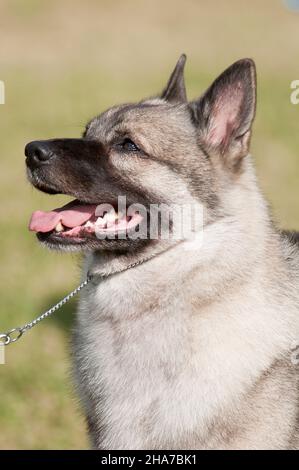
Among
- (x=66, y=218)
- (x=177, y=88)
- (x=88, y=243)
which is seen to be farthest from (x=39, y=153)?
(x=177, y=88)

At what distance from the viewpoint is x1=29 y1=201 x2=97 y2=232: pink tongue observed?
3.23 metres

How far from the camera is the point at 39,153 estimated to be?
3146mm

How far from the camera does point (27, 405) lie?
4.54 m

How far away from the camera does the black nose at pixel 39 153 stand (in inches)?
124

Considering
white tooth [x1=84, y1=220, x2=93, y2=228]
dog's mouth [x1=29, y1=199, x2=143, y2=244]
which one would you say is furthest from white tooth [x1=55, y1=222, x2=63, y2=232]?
white tooth [x1=84, y1=220, x2=93, y2=228]

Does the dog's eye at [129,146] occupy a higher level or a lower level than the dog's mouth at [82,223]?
higher

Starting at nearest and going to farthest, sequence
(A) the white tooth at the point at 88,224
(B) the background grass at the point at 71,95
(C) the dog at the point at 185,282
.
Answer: (C) the dog at the point at 185,282 → (A) the white tooth at the point at 88,224 → (B) the background grass at the point at 71,95

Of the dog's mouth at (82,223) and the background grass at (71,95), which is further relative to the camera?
the background grass at (71,95)

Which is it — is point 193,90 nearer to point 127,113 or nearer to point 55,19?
point 55,19

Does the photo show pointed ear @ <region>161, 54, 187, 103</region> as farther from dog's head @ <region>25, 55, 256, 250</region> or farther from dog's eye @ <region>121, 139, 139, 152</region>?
dog's eye @ <region>121, 139, 139, 152</region>

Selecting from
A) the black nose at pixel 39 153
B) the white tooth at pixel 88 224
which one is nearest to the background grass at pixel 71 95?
the white tooth at pixel 88 224

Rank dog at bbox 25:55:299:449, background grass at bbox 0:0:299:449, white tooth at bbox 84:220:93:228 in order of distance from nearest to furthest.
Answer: dog at bbox 25:55:299:449
white tooth at bbox 84:220:93:228
background grass at bbox 0:0:299:449

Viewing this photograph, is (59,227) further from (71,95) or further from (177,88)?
(71,95)

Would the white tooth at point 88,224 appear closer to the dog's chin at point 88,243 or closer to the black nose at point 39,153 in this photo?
the dog's chin at point 88,243
